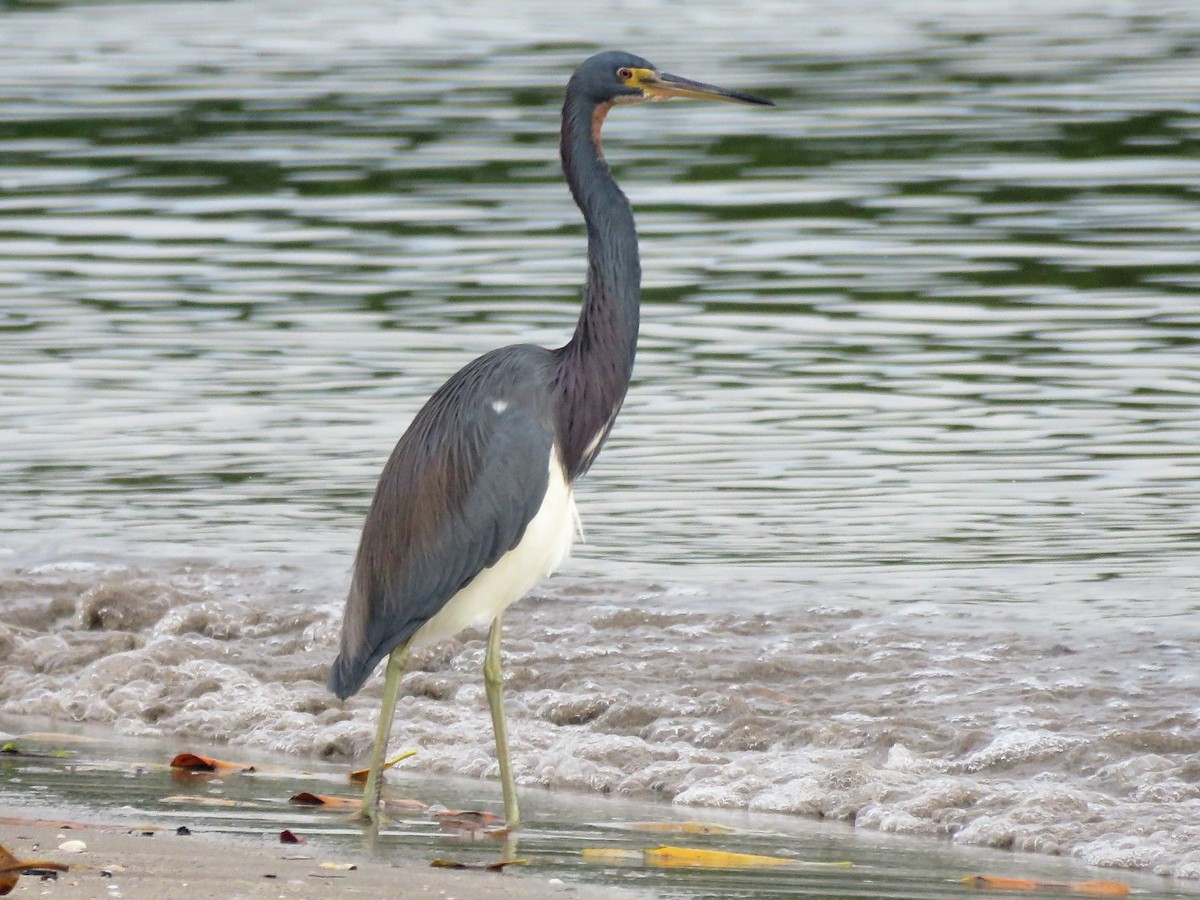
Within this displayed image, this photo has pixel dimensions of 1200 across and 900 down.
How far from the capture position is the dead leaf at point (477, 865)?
576cm

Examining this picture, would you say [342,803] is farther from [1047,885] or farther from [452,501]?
[1047,885]

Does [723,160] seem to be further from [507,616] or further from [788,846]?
[788,846]

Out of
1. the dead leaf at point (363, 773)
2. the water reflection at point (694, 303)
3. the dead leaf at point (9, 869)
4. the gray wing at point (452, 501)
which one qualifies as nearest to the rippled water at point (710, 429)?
the water reflection at point (694, 303)

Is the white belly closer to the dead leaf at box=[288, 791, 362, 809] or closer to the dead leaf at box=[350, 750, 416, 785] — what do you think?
the dead leaf at box=[350, 750, 416, 785]

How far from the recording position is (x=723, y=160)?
65.3 ft

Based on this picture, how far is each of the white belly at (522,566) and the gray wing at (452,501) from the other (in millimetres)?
59

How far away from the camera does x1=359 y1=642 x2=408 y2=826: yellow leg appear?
21.2 ft

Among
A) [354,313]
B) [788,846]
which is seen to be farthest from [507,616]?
[354,313]

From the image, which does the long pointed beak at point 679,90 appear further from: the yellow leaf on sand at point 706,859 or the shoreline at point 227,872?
the shoreline at point 227,872

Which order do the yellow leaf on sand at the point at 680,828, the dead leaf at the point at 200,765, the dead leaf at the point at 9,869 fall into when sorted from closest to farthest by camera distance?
1. the dead leaf at the point at 9,869
2. the yellow leaf on sand at the point at 680,828
3. the dead leaf at the point at 200,765

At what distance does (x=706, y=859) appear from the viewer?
5.89m

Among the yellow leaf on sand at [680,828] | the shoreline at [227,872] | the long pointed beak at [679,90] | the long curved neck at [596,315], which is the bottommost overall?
the yellow leaf on sand at [680,828]

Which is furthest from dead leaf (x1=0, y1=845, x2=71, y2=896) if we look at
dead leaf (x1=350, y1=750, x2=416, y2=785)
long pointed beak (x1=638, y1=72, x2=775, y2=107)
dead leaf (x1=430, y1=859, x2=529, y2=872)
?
long pointed beak (x1=638, y1=72, x2=775, y2=107)

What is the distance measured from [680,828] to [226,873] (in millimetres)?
1443
